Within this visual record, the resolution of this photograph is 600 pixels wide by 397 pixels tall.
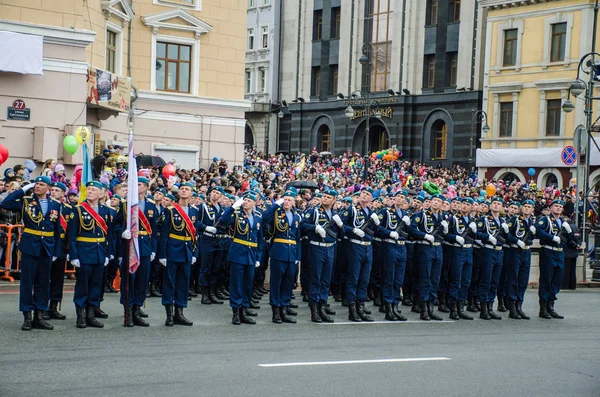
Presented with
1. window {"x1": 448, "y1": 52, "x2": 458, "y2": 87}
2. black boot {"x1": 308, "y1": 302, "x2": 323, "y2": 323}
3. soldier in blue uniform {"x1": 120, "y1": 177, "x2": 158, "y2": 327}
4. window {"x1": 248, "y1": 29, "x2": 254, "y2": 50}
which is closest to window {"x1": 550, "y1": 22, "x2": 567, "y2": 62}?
window {"x1": 448, "y1": 52, "x2": 458, "y2": 87}

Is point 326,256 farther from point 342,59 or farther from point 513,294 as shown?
point 342,59

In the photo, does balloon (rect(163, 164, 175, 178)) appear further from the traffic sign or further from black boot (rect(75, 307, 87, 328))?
black boot (rect(75, 307, 87, 328))

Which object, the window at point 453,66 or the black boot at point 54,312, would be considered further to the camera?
the window at point 453,66

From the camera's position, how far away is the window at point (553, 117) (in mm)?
45219

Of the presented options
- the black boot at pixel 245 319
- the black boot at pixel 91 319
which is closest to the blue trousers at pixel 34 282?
the black boot at pixel 91 319

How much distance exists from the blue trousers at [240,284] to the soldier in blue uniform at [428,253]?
3163mm

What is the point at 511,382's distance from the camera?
32.2ft

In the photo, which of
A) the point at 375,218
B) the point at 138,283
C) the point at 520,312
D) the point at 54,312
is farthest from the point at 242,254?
the point at 520,312

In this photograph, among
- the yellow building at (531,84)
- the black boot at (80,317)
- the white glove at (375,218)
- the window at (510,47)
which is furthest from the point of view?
the window at (510,47)

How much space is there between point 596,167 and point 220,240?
3077cm

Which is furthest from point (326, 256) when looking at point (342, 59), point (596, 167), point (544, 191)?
point (342, 59)

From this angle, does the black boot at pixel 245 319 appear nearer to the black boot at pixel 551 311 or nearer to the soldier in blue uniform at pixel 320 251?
the soldier in blue uniform at pixel 320 251

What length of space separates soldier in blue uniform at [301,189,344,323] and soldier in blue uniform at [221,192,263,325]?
36.5 inches

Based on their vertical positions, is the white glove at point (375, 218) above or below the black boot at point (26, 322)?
above
